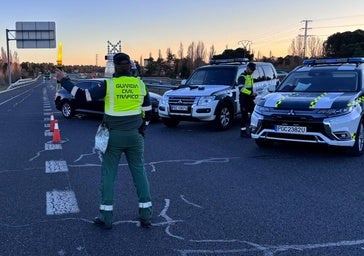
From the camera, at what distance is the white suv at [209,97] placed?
11984 millimetres

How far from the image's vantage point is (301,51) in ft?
244

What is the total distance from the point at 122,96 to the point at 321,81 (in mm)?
5975

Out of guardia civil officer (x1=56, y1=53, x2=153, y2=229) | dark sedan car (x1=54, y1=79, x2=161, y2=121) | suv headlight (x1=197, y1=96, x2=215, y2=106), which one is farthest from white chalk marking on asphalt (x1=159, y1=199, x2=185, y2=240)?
dark sedan car (x1=54, y1=79, x2=161, y2=121)

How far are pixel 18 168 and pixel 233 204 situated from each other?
4.18 meters

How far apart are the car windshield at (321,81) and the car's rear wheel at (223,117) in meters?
2.54

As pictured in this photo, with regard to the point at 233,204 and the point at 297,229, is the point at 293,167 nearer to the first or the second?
the point at 233,204

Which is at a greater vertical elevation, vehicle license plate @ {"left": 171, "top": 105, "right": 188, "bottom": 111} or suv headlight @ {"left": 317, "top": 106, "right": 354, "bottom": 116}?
suv headlight @ {"left": 317, "top": 106, "right": 354, "bottom": 116}

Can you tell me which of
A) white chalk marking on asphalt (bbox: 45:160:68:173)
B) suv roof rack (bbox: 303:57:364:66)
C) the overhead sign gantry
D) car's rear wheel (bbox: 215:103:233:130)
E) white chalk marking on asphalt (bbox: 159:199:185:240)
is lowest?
white chalk marking on asphalt (bbox: 159:199:185:240)

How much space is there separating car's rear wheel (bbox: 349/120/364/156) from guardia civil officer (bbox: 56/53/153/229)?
5002mm

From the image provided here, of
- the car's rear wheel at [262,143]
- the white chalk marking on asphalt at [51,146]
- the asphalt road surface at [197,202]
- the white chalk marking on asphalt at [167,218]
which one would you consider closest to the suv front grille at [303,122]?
the asphalt road surface at [197,202]

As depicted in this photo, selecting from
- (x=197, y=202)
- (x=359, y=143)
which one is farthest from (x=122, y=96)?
(x=359, y=143)

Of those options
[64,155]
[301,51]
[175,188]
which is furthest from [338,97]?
[301,51]

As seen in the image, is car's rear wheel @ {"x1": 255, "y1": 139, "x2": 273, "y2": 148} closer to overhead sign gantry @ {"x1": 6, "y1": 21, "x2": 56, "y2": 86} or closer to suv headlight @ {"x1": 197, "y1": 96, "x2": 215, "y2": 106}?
suv headlight @ {"x1": 197, "y1": 96, "x2": 215, "y2": 106}

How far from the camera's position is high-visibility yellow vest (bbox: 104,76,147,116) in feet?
15.8
